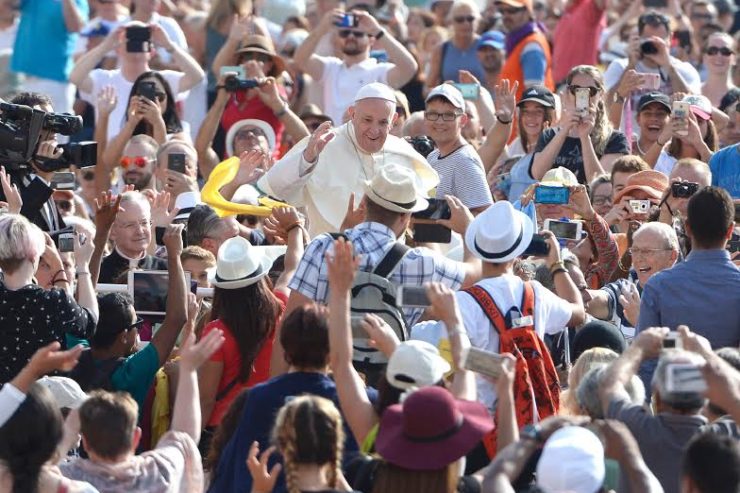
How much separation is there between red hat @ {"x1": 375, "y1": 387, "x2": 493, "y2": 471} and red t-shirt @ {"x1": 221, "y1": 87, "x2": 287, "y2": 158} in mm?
6189

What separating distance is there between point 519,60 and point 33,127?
560 centimetres

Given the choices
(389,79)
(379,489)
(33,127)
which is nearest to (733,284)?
(379,489)

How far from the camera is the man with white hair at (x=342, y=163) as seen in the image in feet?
27.2

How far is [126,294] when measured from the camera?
739 cm

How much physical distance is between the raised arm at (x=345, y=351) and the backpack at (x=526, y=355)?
732mm

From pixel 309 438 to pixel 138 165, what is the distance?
5.61 metres

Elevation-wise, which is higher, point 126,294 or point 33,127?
point 33,127

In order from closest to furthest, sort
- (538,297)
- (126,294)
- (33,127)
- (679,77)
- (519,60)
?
(538,297)
(126,294)
(33,127)
(679,77)
(519,60)

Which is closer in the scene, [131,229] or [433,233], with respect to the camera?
[433,233]

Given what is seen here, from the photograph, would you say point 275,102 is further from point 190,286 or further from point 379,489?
point 379,489

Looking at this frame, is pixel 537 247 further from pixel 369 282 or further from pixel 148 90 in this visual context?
pixel 148 90

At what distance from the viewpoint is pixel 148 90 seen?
11289 millimetres

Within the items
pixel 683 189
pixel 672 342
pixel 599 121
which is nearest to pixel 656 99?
→ pixel 599 121

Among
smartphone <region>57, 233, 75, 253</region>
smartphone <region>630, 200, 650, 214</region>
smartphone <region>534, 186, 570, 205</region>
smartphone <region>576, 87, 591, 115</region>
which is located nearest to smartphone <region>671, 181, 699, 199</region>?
smartphone <region>630, 200, 650, 214</region>
